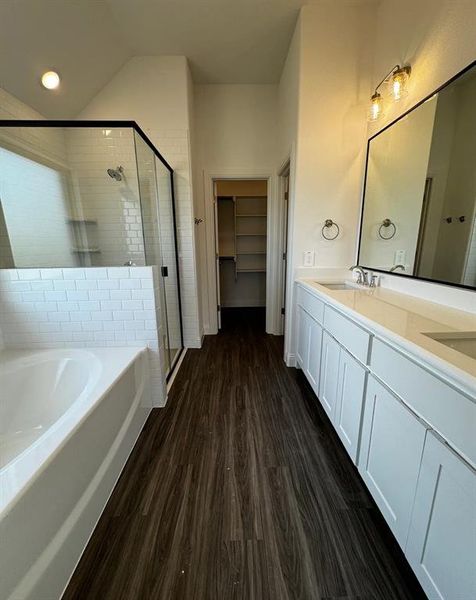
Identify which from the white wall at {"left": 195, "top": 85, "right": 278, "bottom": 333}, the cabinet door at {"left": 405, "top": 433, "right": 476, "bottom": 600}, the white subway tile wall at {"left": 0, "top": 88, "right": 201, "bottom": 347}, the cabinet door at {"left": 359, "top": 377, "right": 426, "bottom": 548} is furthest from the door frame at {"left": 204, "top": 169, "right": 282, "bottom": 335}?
the cabinet door at {"left": 405, "top": 433, "right": 476, "bottom": 600}

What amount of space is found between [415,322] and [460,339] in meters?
0.17

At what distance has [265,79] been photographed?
297cm

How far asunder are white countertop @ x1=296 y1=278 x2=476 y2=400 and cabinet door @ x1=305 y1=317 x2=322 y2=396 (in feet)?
0.92

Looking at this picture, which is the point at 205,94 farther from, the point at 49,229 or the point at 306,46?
the point at 49,229

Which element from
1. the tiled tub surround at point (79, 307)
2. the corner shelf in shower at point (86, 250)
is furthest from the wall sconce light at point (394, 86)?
the corner shelf in shower at point (86, 250)

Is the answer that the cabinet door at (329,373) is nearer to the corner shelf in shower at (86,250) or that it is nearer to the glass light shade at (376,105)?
the glass light shade at (376,105)

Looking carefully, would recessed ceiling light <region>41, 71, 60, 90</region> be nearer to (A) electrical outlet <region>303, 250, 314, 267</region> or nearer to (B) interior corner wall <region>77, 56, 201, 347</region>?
(B) interior corner wall <region>77, 56, 201, 347</region>

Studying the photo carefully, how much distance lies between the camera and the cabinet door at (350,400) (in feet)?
4.32

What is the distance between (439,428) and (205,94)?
3797 millimetres

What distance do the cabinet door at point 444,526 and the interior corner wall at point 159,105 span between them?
2.82m

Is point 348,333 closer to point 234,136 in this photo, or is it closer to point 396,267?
point 396,267

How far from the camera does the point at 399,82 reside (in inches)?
70.1

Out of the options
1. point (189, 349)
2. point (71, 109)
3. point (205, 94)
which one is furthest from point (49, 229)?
point (205, 94)

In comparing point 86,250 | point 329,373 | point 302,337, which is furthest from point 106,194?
point 329,373
